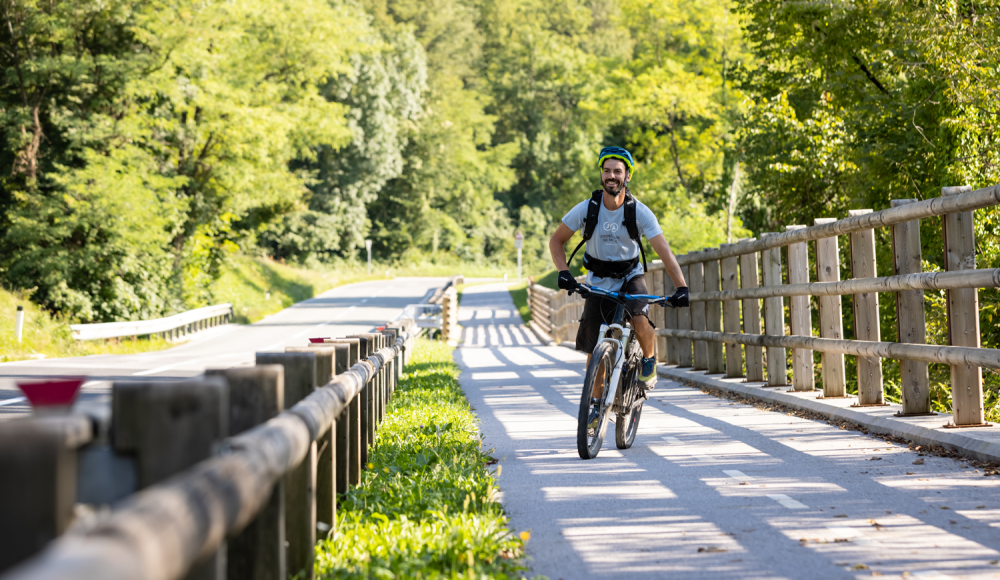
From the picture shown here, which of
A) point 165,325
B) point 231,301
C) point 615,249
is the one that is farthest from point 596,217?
point 231,301

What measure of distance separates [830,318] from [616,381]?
2.83 metres

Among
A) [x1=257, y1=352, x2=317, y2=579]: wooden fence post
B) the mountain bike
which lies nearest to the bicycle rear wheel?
the mountain bike

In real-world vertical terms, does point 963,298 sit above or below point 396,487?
above

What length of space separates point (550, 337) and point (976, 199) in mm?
20794

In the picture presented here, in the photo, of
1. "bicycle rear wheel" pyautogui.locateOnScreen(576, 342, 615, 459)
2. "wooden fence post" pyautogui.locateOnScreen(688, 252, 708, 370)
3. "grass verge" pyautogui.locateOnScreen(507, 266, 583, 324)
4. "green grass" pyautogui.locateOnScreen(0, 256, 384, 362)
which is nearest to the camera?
"bicycle rear wheel" pyautogui.locateOnScreen(576, 342, 615, 459)

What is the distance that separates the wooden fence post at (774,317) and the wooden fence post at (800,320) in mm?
478

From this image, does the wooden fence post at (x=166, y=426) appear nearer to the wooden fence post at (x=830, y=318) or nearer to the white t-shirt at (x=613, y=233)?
the white t-shirt at (x=613, y=233)

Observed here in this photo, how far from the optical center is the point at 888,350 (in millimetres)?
6645

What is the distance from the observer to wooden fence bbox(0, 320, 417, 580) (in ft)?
4.53

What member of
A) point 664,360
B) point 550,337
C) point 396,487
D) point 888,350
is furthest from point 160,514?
point 550,337

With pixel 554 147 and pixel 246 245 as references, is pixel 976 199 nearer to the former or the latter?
pixel 246 245

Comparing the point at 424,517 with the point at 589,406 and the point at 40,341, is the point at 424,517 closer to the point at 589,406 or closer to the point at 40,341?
the point at 589,406

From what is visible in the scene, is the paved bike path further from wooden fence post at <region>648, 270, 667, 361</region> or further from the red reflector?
wooden fence post at <region>648, 270, 667, 361</region>

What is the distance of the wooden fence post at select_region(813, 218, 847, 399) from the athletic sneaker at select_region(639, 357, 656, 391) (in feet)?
7.02
